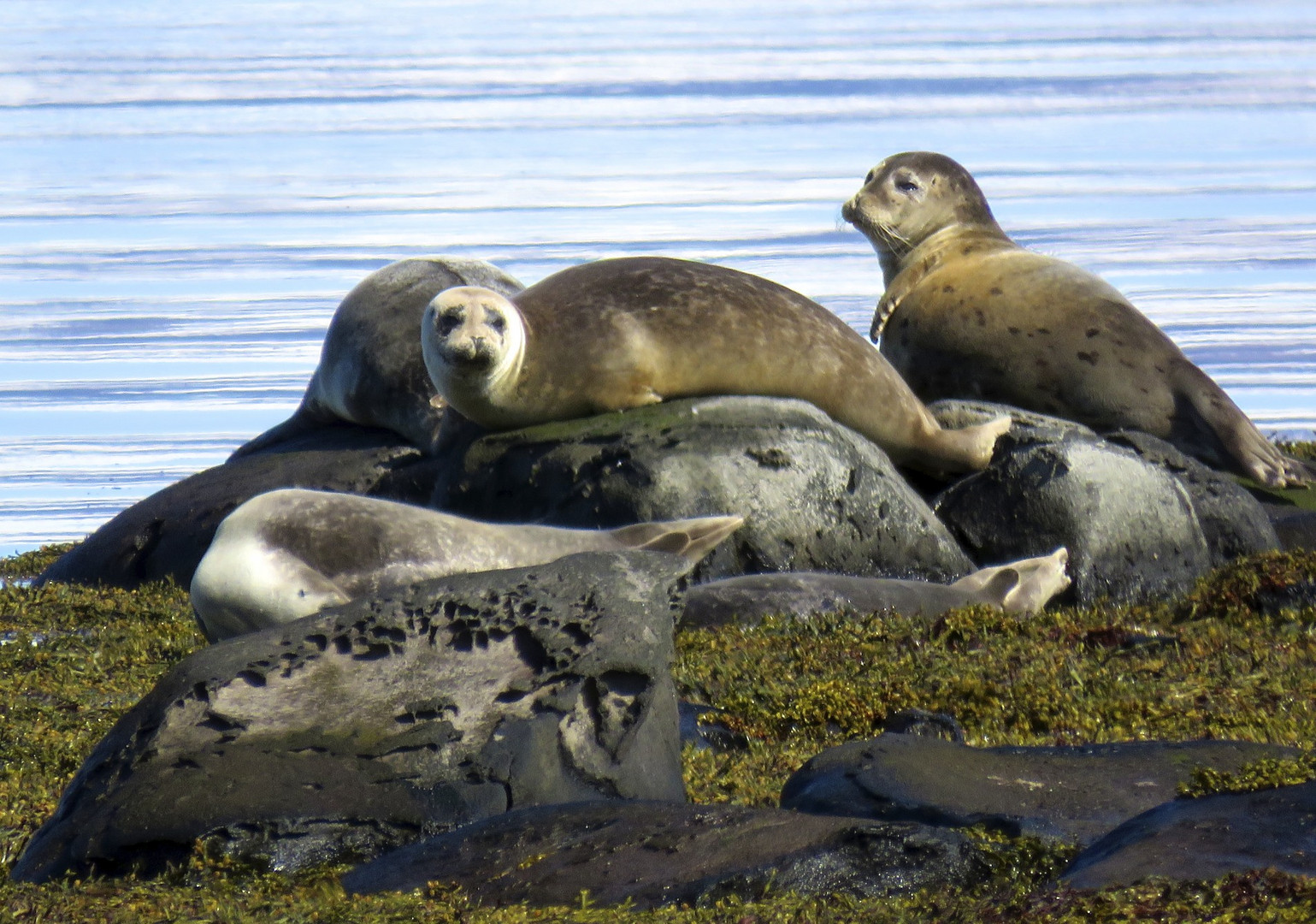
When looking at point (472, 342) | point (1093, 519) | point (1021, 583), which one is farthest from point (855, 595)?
point (472, 342)

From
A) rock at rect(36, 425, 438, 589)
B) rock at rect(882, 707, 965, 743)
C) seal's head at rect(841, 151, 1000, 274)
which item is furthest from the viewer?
seal's head at rect(841, 151, 1000, 274)

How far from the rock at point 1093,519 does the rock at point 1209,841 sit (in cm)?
497

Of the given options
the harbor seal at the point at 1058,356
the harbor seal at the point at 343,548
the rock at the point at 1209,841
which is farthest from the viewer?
the harbor seal at the point at 1058,356

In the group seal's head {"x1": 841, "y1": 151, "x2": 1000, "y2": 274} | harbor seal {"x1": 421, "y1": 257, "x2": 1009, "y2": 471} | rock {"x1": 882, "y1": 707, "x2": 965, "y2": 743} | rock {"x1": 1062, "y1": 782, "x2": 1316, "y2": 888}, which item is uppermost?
seal's head {"x1": 841, "y1": 151, "x2": 1000, "y2": 274}

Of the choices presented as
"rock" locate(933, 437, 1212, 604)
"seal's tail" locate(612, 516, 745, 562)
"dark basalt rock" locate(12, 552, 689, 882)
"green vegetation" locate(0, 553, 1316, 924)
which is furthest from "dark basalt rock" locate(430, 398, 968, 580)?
"dark basalt rock" locate(12, 552, 689, 882)

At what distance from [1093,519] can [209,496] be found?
15.4 feet

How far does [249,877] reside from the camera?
3824 millimetres

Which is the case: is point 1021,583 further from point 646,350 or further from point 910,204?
point 910,204

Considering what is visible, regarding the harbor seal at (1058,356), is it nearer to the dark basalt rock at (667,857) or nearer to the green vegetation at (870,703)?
the green vegetation at (870,703)

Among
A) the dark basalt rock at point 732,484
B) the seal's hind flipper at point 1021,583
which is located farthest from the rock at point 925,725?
the dark basalt rock at point 732,484

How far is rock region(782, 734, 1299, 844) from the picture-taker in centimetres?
361

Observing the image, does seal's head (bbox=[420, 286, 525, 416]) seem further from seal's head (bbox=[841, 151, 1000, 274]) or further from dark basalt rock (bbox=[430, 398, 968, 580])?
seal's head (bbox=[841, 151, 1000, 274])

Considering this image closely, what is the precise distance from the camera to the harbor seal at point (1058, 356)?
9.73 metres

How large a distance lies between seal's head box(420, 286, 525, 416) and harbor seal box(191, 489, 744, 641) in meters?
1.42
